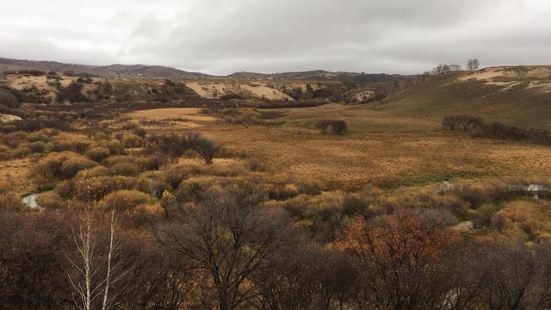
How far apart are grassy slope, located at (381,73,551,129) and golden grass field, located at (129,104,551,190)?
12.9m

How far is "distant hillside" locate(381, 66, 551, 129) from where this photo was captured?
7006cm

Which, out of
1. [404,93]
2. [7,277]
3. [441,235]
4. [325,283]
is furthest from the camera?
[404,93]

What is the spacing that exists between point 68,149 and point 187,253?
115 feet

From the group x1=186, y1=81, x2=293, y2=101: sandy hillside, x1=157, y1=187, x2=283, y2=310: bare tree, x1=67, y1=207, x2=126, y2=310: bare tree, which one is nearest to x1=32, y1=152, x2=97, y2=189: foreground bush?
x1=157, y1=187, x2=283, y2=310: bare tree

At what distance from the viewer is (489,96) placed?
84812 millimetres

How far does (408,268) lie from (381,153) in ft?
118

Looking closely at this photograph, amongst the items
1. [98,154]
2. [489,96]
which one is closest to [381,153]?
[98,154]

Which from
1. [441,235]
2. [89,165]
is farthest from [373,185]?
[89,165]

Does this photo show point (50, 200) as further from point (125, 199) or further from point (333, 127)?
point (333, 127)

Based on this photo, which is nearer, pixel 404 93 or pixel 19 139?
pixel 19 139

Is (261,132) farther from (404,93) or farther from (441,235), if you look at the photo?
(404,93)

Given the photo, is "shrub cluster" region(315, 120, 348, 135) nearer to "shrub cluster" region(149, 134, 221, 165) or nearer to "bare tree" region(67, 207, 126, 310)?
"shrub cluster" region(149, 134, 221, 165)

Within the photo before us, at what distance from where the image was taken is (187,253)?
14.1 m

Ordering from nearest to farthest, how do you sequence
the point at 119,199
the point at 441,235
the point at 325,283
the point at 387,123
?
the point at 325,283, the point at 441,235, the point at 119,199, the point at 387,123
